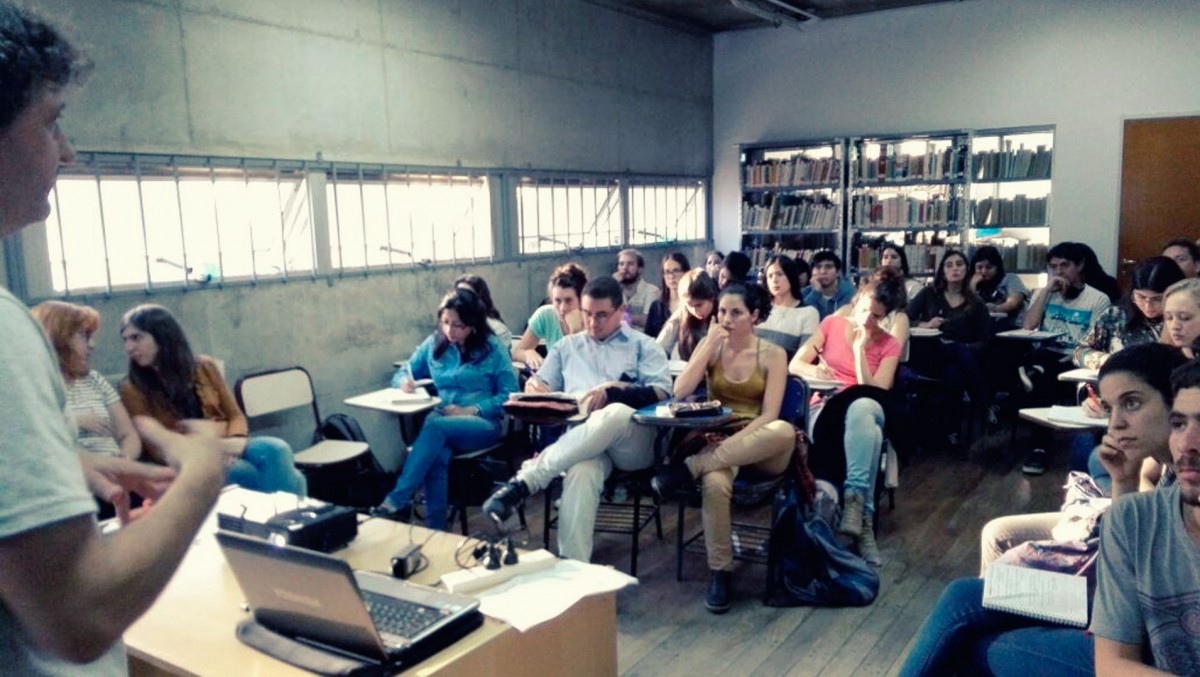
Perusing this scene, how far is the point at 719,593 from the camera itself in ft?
11.5

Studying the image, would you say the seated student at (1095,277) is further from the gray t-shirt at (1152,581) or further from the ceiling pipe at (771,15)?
the gray t-shirt at (1152,581)

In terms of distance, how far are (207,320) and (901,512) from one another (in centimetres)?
399

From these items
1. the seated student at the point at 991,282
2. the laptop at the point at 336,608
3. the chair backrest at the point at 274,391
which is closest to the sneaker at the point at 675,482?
the laptop at the point at 336,608

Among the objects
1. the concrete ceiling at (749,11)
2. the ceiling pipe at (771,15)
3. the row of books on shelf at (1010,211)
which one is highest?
the concrete ceiling at (749,11)

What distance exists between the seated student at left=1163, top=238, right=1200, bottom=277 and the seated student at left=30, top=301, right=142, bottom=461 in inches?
245

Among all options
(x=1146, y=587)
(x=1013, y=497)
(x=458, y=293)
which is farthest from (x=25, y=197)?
(x=1013, y=497)

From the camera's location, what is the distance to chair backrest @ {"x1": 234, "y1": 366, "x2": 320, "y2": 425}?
4.61 metres

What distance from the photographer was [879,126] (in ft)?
28.1

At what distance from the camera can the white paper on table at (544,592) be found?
1.78 meters

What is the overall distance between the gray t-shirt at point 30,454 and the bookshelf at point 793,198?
27.9ft

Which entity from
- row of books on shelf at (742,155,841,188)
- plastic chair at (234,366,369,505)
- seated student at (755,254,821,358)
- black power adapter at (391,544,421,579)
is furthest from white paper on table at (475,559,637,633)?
row of books on shelf at (742,155,841,188)

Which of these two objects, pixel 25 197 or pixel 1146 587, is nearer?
pixel 25 197

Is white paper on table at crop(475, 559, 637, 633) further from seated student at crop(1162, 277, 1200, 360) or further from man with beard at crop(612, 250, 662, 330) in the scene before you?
man with beard at crop(612, 250, 662, 330)

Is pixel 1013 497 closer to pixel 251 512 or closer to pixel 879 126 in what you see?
pixel 251 512
